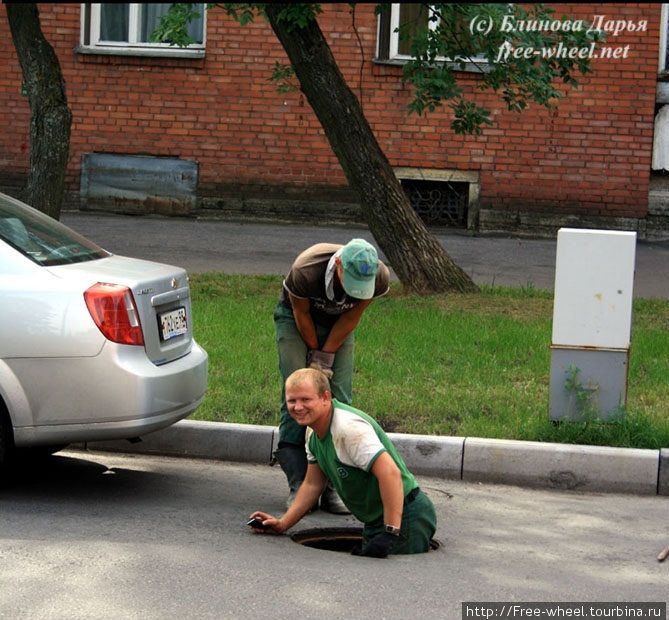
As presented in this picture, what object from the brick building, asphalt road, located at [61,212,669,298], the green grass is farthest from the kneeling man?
the brick building

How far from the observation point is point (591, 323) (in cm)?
682

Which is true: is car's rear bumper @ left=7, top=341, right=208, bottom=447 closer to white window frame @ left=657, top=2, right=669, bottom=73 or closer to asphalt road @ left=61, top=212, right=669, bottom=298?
asphalt road @ left=61, top=212, right=669, bottom=298

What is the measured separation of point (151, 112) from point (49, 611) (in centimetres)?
1286

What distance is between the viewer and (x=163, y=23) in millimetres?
11625

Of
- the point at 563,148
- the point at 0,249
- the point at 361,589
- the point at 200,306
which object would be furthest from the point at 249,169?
the point at 361,589

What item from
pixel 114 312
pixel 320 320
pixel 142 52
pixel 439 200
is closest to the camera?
pixel 114 312

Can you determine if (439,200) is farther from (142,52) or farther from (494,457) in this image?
(494,457)

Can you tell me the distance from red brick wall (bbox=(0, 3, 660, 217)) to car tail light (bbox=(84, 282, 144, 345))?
1033cm

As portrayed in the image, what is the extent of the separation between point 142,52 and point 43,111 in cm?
582

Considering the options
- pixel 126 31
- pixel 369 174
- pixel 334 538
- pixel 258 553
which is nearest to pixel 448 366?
pixel 334 538

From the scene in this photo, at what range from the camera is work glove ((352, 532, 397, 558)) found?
15.9 ft

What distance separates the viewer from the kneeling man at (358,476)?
16.0 ft

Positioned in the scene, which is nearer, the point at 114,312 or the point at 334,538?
the point at 334,538

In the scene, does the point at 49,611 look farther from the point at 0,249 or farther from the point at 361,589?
the point at 0,249
